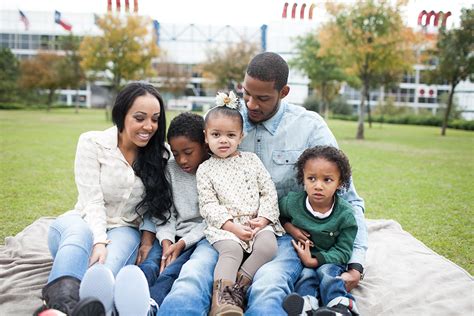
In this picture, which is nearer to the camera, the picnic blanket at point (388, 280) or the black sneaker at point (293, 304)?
the black sneaker at point (293, 304)

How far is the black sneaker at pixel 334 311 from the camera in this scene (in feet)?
7.40

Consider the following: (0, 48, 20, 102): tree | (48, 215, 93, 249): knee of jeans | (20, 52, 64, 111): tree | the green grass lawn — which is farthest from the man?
(0, 48, 20, 102): tree

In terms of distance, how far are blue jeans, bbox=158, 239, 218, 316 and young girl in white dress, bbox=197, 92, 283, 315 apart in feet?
0.30

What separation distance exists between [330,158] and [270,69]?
0.68 m

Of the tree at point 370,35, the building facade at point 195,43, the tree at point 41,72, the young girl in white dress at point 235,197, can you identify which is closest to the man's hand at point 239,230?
the young girl in white dress at point 235,197

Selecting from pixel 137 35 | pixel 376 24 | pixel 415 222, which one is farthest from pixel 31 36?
pixel 415 222

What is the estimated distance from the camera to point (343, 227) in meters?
2.82

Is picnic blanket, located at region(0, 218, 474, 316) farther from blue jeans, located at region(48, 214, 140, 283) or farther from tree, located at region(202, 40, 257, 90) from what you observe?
tree, located at region(202, 40, 257, 90)

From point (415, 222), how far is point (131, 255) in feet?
13.2

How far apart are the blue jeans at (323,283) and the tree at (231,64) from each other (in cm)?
3185

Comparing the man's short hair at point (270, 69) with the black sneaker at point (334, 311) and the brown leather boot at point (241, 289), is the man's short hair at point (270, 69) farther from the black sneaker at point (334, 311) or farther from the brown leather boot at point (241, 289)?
the black sneaker at point (334, 311)

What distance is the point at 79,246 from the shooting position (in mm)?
2482

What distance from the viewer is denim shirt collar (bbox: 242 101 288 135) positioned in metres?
3.21

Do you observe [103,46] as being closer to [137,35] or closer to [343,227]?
[137,35]
